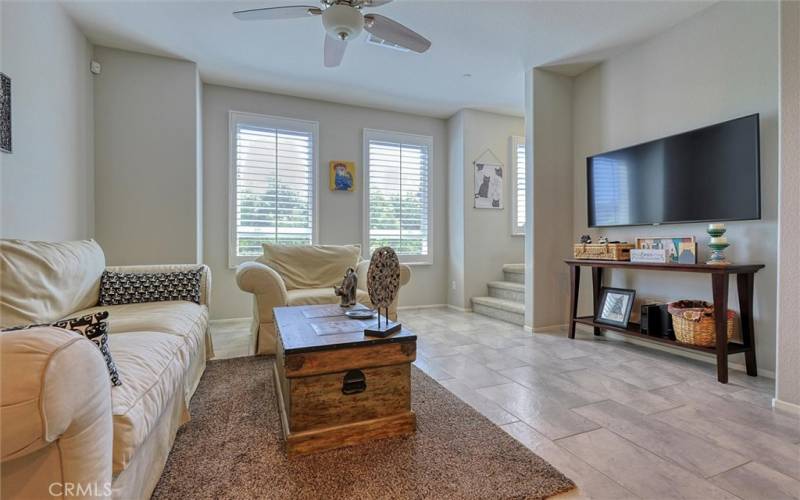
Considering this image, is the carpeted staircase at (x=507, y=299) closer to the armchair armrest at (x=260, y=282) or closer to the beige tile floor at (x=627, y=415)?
the beige tile floor at (x=627, y=415)

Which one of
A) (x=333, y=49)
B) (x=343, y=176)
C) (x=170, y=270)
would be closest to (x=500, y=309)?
(x=343, y=176)

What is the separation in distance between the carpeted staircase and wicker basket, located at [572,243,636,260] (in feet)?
3.30

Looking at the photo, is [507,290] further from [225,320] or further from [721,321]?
[225,320]

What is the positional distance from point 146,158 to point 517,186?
14.7 feet

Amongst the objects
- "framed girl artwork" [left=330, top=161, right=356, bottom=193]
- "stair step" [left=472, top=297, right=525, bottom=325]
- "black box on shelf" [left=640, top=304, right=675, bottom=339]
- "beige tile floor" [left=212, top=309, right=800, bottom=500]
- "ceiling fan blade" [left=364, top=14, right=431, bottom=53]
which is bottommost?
"beige tile floor" [left=212, top=309, right=800, bottom=500]

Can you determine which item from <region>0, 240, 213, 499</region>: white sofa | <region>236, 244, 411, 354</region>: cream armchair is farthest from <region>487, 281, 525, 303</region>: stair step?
<region>0, 240, 213, 499</region>: white sofa

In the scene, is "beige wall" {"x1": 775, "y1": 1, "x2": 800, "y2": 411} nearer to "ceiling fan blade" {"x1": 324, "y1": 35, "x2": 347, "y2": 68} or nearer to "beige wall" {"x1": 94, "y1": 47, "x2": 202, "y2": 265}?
"ceiling fan blade" {"x1": 324, "y1": 35, "x2": 347, "y2": 68}

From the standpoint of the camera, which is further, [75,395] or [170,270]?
[170,270]

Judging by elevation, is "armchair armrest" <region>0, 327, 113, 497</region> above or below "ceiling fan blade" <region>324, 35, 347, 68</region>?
below

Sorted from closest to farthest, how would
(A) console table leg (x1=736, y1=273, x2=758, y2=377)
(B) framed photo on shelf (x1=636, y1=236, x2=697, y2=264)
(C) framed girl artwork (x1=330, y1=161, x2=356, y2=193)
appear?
(A) console table leg (x1=736, y1=273, x2=758, y2=377), (B) framed photo on shelf (x1=636, y1=236, x2=697, y2=264), (C) framed girl artwork (x1=330, y1=161, x2=356, y2=193)

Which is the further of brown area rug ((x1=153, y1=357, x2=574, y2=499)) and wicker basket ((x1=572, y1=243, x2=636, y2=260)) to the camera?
wicker basket ((x1=572, y1=243, x2=636, y2=260))

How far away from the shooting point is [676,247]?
2736 mm

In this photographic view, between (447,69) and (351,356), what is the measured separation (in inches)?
129

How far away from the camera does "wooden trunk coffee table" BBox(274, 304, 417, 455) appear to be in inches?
59.2
